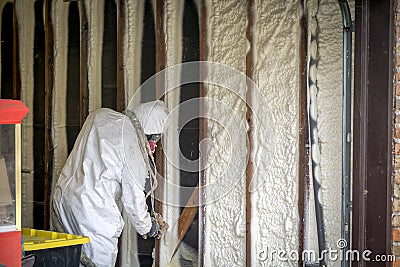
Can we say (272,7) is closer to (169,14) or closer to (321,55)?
(321,55)

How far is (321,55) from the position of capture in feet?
14.8

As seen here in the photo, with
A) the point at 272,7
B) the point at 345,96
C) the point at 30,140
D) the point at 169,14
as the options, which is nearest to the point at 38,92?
the point at 30,140

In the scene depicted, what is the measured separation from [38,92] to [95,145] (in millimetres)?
1776

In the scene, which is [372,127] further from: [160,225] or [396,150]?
[160,225]

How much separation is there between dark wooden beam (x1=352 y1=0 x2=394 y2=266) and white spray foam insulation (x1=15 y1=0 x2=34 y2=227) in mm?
3193

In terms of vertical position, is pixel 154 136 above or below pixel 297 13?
below

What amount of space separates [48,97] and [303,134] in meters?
2.51

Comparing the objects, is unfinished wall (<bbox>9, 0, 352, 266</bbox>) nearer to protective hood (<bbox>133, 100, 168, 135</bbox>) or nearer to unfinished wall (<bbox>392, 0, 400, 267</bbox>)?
protective hood (<bbox>133, 100, 168, 135</bbox>)

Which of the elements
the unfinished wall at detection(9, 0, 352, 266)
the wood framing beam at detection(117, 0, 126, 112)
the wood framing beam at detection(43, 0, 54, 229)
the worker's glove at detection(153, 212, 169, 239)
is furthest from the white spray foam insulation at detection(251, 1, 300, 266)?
the wood framing beam at detection(43, 0, 54, 229)

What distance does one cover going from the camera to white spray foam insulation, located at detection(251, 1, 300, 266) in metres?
4.61

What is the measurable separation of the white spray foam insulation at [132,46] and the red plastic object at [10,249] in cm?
258

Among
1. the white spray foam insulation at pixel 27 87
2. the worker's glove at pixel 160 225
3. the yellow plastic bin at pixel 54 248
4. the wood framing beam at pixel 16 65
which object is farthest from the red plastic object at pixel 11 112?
the wood framing beam at pixel 16 65

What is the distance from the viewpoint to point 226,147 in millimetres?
4934

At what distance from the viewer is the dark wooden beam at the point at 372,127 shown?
3.99 meters
